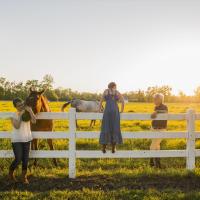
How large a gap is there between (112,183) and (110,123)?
1397 millimetres

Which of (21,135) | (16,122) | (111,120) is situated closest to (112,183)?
(111,120)

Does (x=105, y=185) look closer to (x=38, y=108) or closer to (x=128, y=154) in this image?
(x=128, y=154)

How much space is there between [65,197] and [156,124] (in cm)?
367

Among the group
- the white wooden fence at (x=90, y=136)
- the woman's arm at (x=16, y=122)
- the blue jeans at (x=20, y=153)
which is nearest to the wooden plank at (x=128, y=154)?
the white wooden fence at (x=90, y=136)

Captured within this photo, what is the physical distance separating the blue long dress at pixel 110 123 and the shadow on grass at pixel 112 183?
0.83 meters

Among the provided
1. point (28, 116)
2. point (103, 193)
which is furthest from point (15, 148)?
point (103, 193)

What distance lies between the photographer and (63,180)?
8.62m

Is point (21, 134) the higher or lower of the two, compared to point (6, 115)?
lower

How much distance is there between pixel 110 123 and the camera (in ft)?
29.3

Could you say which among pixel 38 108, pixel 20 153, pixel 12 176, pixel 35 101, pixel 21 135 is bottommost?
pixel 12 176

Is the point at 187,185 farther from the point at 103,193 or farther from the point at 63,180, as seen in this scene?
the point at 63,180

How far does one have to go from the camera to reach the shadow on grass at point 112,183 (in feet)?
26.1

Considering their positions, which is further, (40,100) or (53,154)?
(40,100)

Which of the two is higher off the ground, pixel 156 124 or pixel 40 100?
pixel 40 100
